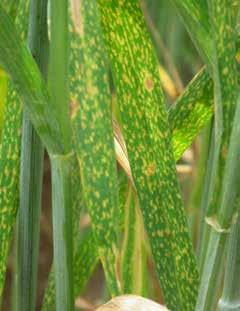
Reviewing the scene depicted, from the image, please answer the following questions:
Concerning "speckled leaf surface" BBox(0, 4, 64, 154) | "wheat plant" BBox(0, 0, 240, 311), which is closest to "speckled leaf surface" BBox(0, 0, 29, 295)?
"wheat plant" BBox(0, 0, 240, 311)

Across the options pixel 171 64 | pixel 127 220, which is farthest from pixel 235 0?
pixel 171 64

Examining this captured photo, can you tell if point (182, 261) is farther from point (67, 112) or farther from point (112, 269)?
point (67, 112)

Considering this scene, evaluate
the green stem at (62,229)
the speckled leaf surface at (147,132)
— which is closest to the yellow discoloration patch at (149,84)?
the speckled leaf surface at (147,132)

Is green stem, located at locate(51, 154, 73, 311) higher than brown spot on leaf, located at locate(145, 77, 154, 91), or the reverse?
brown spot on leaf, located at locate(145, 77, 154, 91)

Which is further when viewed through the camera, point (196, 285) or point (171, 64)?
point (171, 64)

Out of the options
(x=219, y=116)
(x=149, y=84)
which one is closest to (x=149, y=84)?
(x=149, y=84)

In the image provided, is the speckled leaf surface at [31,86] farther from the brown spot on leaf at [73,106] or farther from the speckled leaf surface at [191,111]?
the speckled leaf surface at [191,111]

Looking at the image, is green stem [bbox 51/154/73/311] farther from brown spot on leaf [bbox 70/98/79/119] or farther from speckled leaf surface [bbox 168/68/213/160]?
speckled leaf surface [bbox 168/68/213/160]
